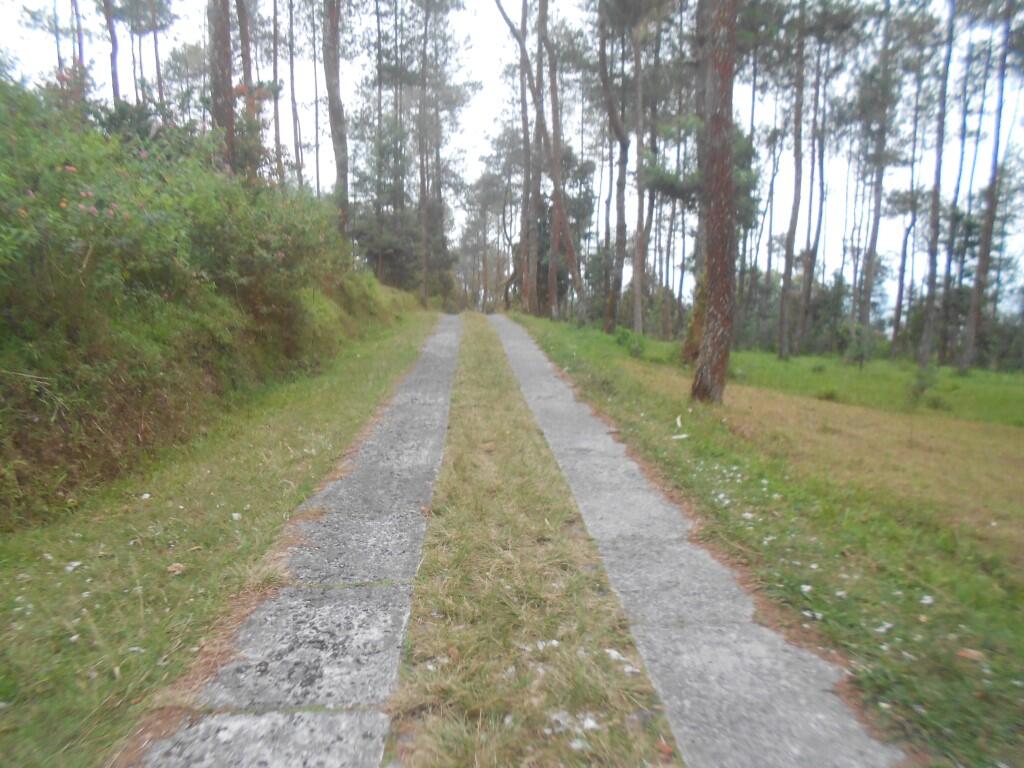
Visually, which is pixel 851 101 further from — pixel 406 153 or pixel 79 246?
pixel 79 246

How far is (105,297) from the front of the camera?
23.2ft

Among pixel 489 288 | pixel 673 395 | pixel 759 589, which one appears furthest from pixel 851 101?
pixel 489 288

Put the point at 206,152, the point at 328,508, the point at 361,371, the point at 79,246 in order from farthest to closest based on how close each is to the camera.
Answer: the point at 361,371 < the point at 206,152 < the point at 79,246 < the point at 328,508

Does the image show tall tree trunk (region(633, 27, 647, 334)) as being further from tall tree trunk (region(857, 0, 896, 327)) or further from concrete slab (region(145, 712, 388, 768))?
concrete slab (region(145, 712, 388, 768))

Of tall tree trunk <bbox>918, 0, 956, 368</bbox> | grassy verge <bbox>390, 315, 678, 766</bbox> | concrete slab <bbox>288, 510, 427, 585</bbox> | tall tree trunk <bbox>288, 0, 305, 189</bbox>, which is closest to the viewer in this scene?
grassy verge <bbox>390, 315, 678, 766</bbox>

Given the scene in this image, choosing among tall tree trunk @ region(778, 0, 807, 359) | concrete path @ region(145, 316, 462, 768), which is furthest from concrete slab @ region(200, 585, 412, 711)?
tall tree trunk @ region(778, 0, 807, 359)

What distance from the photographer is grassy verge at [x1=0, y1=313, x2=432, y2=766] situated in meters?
2.94

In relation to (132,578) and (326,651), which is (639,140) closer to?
(132,578)

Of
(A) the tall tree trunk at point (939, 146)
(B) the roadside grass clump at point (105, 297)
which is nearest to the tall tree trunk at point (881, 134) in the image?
(A) the tall tree trunk at point (939, 146)

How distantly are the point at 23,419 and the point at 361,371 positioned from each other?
724cm

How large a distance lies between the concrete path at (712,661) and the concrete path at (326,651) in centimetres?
126

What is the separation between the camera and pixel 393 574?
4320mm

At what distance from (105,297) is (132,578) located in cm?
395

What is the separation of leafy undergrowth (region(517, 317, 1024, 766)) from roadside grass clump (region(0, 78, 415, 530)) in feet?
16.4
